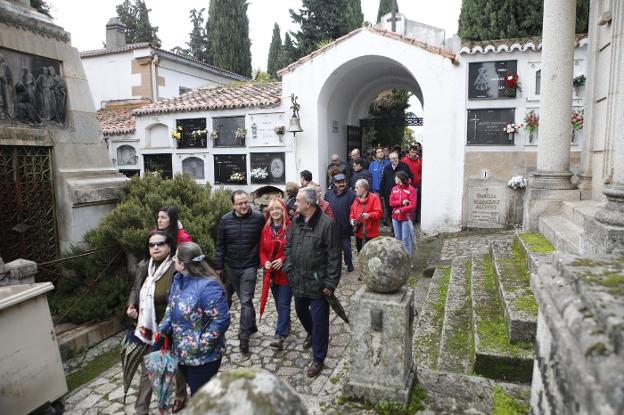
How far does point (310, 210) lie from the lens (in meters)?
4.21

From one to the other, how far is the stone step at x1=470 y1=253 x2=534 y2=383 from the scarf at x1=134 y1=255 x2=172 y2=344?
2.75 m

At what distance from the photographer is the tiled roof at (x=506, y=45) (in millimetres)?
8875

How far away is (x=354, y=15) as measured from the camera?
69.6 ft

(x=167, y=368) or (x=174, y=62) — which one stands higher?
(x=174, y=62)

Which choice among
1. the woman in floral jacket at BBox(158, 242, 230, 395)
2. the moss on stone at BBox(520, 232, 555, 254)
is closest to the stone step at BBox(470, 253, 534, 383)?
the moss on stone at BBox(520, 232, 555, 254)

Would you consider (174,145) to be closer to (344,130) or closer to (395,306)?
(344,130)

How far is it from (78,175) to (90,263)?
1.58 metres

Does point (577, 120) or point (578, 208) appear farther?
point (577, 120)

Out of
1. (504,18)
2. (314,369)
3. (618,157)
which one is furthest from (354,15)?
(314,369)

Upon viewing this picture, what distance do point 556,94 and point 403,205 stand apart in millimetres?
2822

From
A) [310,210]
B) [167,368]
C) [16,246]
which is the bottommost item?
[167,368]

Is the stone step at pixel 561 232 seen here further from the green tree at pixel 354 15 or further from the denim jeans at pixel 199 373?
the green tree at pixel 354 15

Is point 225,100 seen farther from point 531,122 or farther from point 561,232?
point 561,232

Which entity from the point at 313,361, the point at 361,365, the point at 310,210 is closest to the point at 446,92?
the point at 310,210
